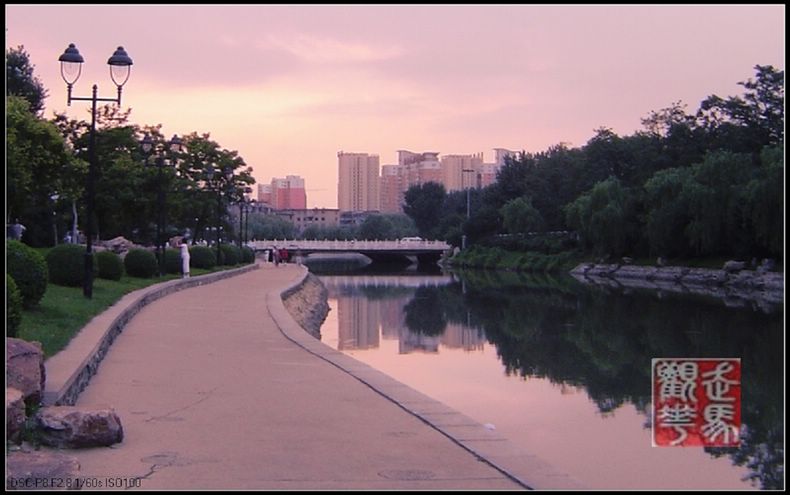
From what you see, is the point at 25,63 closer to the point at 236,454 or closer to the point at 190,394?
the point at 190,394

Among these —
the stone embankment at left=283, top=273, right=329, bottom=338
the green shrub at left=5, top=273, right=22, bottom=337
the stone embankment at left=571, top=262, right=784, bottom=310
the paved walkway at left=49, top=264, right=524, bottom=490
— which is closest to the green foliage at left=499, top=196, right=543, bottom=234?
the stone embankment at left=571, top=262, right=784, bottom=310

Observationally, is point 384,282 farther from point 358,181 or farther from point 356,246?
point 358,181

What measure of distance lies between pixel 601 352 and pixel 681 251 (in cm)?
3386

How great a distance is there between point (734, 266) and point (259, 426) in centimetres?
3995

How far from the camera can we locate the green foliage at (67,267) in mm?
19938

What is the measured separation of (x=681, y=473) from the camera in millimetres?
8805

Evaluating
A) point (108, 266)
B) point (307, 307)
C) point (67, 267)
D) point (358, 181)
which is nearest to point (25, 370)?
point (67, 267)

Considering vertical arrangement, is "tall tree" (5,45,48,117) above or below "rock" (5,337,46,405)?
above

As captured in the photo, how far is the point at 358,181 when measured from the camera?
189 m

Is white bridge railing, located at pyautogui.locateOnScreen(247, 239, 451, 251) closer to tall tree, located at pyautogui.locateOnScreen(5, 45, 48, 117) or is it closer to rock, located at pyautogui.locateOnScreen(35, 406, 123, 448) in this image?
tall tree, located at pyautogui.locateOnScreen(5, 45, 48, 117)

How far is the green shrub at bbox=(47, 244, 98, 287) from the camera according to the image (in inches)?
785

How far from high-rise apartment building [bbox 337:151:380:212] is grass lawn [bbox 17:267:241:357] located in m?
166

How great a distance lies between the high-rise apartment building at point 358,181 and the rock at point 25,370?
17920 centimetres

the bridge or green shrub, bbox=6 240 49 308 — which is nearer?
green shrub, bbox=6 240 49 308
